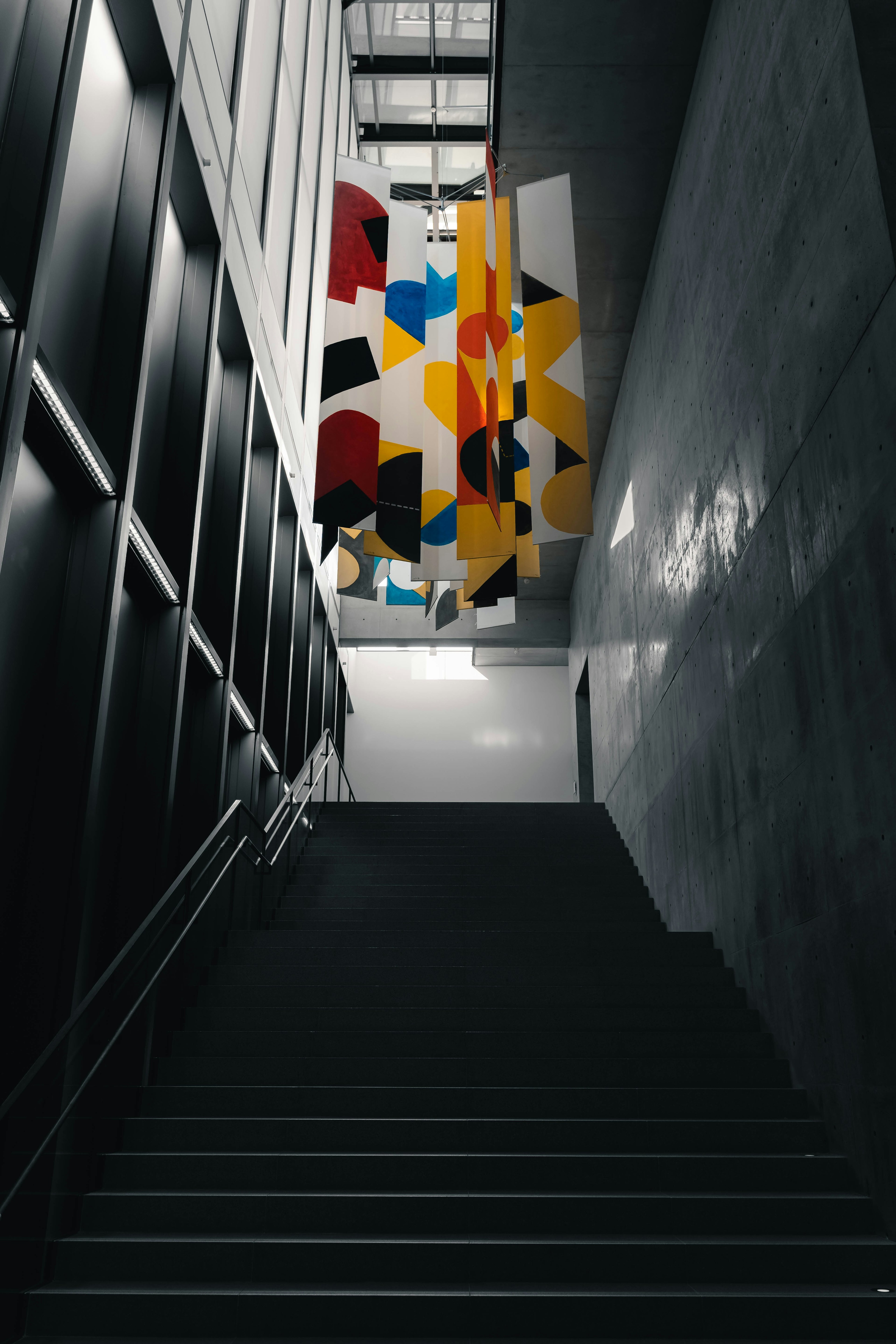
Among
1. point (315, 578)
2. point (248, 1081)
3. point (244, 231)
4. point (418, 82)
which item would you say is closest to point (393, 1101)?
point (248, 1081)

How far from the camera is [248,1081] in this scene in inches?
227

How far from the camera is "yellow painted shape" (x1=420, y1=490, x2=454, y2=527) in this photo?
8.37m

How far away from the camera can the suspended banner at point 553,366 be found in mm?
7836

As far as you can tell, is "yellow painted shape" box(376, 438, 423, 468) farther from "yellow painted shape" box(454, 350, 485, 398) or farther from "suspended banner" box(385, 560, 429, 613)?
"suspended banner" box(385, 560, 429, 613)

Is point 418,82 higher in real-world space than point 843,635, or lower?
higher

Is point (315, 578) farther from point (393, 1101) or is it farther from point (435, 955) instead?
point (393, 1101)

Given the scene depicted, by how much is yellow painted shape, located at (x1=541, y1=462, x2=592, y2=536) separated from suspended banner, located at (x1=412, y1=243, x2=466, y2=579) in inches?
28.9

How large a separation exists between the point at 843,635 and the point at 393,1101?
345cm

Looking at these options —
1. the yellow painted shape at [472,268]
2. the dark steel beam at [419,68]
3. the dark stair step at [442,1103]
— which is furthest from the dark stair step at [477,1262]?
the dark steel beam at [419,68]

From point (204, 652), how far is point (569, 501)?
3169 millimetres

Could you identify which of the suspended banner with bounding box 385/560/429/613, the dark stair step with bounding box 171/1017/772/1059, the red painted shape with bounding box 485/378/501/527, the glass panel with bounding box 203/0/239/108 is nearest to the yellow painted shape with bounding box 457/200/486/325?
→ the red painted shape with bounding box 485/378/501/527

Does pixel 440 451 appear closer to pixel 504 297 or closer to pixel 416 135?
pixel 504 297

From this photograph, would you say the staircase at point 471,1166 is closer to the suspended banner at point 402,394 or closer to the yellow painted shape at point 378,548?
the yellow painted shape at point 378,548

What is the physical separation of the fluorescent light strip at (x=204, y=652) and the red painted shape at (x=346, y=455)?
57.4 inches
